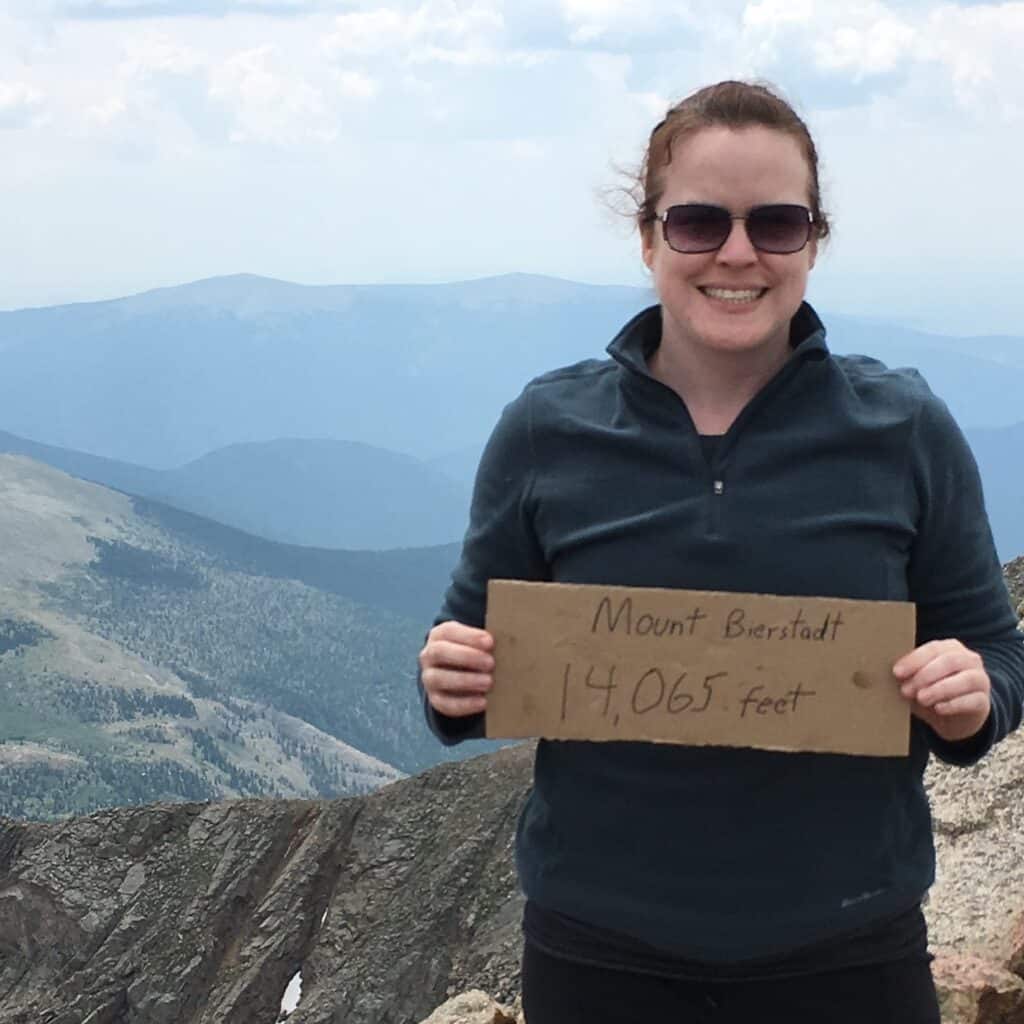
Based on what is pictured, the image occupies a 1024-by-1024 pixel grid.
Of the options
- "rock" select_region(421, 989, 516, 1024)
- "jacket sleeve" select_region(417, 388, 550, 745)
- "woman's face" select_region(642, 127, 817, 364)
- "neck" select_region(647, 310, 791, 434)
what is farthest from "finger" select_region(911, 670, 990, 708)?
"rock" select_region(421, 989, 516, 1024)

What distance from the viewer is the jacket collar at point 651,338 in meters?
3.49

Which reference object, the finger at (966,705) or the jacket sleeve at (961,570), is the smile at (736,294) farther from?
the finger at (966,705)

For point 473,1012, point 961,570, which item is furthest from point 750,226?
point 473,1012

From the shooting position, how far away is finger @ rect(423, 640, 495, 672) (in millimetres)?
3543

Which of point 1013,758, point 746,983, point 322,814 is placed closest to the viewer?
point 746,983

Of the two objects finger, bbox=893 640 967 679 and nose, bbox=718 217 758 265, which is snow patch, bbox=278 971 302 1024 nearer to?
finger, bbox=893 640 967 679

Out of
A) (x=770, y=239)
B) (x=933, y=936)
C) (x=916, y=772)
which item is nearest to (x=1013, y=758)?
(x=933, y=936)

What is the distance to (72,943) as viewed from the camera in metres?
37.7

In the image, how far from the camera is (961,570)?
344 cm

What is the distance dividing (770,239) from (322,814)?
1240 inches

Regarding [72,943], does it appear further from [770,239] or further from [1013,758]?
[770,239]

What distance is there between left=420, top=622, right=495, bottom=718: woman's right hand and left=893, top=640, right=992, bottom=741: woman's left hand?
1.07m

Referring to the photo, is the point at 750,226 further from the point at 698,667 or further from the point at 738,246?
the point at 698,667

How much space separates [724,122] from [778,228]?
0.31 metres
